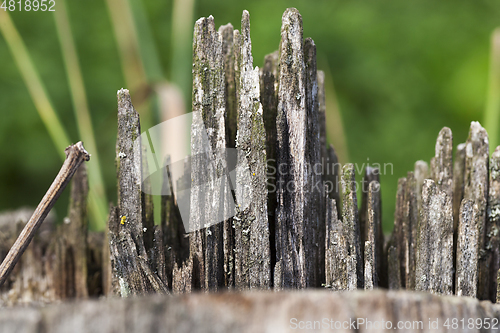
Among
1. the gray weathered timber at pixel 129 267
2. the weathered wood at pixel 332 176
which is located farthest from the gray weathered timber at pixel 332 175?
the gray weathered timber at pixel 129 267

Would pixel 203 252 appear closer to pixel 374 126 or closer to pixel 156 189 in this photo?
pixel 156 189

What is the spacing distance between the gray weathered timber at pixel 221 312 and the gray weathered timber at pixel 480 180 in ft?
1.75

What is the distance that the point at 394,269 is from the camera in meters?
1.05

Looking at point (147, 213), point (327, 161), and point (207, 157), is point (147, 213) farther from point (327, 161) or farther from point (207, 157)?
point (327, 161)

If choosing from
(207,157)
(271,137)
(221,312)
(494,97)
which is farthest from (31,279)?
(494,97)

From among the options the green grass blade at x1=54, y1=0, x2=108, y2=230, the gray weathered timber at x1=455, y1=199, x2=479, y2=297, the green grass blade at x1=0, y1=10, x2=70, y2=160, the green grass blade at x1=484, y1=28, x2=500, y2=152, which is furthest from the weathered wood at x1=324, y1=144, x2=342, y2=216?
the green grass blade at x1=0, y1=10, x2=70, y2=160

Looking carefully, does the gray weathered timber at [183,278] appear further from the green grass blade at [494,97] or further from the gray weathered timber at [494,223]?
the green grass blade at [494,97]

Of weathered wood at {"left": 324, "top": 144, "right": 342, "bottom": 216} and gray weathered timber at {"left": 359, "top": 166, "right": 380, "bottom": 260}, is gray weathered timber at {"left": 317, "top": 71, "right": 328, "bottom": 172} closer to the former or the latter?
weathered wood at {"left": 324, "top": 144, "right": 342, "bottom": 216}

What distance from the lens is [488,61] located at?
8.70ft

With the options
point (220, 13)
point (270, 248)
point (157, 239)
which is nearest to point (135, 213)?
point (157, 239)

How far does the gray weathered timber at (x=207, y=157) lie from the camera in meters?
0.95

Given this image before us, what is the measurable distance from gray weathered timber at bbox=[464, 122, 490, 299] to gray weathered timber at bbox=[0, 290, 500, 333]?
1.75ft

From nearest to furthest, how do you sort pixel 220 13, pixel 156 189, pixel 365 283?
1. pixel 365 283
2. pixel 156 189
3. pixel 220 13

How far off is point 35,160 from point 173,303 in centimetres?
250
